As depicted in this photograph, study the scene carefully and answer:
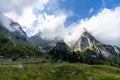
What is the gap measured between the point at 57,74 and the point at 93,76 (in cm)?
2080

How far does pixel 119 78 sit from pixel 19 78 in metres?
53.1

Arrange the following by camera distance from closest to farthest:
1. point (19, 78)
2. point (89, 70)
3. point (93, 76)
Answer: point (19, 78) → point (93, 76) → point (89, 70)

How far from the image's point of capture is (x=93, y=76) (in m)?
127

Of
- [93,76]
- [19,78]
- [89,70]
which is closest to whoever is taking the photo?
[19,78]

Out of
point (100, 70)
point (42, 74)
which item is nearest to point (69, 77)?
point (42, 74)

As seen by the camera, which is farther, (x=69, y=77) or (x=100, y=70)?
(x=100, y=70)

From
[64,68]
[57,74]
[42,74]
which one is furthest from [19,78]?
[64,68]

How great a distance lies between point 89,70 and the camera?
139125 millimetres

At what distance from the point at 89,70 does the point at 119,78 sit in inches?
904

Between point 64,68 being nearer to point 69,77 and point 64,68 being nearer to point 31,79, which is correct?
point 69,77

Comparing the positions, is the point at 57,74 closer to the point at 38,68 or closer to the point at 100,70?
the point at 38,68

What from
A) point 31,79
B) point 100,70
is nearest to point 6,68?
point 31,79

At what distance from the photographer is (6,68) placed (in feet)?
427

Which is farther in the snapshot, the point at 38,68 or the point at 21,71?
the point at 38,68
